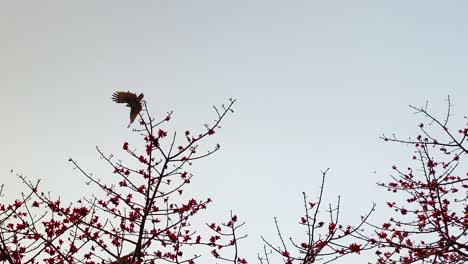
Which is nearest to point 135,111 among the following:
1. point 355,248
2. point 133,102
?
point 133,102

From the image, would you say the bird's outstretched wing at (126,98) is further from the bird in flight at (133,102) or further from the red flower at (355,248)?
the red flower at (355,248)

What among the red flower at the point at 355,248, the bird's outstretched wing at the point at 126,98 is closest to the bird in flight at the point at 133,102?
the bird's outstretched wing at the point at 126,98

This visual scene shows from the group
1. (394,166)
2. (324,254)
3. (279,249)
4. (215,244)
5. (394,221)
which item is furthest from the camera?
(394,166)

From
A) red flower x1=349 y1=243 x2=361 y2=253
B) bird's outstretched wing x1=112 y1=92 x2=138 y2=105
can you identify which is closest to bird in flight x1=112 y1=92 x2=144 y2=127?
bird's outstretched wing x1=112 y1=92 x2=138 y2=105

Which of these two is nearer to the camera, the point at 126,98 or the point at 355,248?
the point at 355,248

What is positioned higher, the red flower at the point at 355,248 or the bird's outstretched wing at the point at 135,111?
the bird's outstretched wing at the point at 135,111

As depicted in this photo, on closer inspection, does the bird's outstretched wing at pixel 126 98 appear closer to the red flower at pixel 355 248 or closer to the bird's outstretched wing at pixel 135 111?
the bird's outstretched wing at pixel 135 111

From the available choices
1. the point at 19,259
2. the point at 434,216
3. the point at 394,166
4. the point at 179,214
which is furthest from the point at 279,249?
the point at 19,259

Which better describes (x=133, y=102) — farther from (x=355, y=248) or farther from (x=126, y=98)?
(x=355, y=248)

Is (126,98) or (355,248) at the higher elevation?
(126,98)

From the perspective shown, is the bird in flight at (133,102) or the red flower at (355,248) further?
the bird in flight at (133,102)

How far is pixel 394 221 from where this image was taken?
7074 mm

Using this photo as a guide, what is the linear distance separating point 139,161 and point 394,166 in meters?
5.27

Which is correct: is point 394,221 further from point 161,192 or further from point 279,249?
point 161,192
